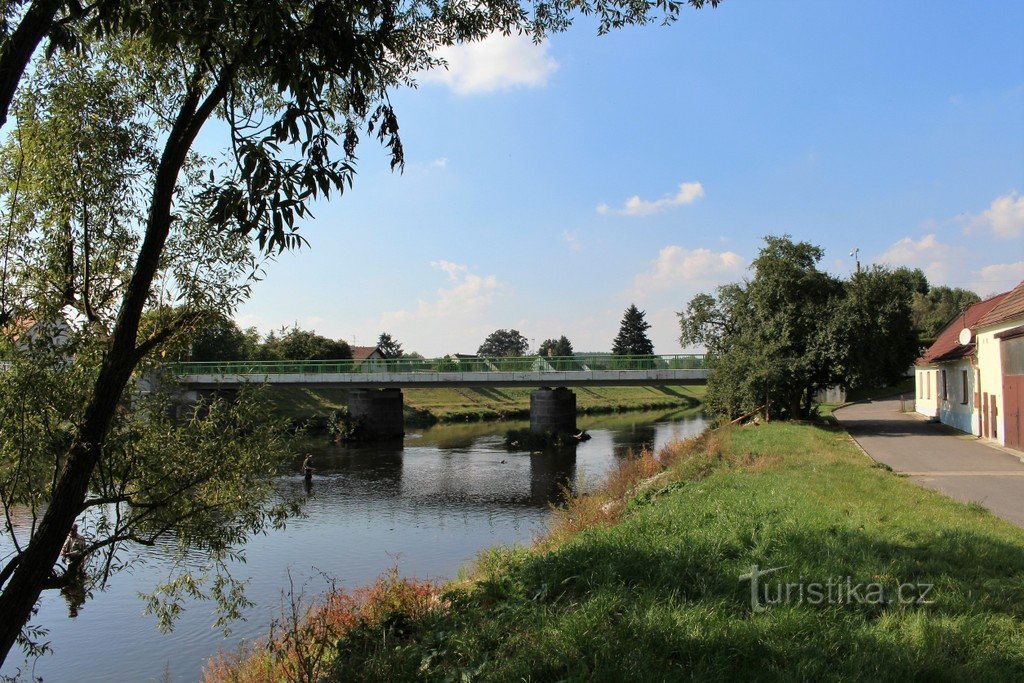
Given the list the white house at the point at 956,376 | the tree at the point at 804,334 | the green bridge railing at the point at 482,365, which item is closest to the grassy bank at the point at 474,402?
the green bridge railing at the point at 482,365

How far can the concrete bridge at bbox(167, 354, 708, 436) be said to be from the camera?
42.6 meters

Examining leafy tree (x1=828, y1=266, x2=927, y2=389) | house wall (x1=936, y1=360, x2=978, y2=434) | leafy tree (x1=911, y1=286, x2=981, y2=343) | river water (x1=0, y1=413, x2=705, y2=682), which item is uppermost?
leafy tree (x1=911, y1=286, x2=981, y2=343)

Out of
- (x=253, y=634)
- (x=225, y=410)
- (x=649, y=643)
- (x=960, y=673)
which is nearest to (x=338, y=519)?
(x=253, y=634)

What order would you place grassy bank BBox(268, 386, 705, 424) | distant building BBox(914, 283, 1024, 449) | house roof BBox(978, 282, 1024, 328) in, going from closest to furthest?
1. house roof BBox(978, 282, 1024, 328)
2. distant building BBox(914, 283, 1024, 449)
3. grassy bank BBox(268, 386, 705, 424)

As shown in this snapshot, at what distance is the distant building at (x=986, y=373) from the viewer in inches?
740

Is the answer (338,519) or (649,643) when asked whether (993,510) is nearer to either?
(649,643)

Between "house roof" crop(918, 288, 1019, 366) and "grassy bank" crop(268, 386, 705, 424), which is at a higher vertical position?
"house roof" crop(918, 288, 1019, 366)

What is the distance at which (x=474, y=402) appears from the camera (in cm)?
6419

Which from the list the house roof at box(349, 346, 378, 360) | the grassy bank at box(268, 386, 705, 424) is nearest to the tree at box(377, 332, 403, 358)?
the house roof at box(349, 346, 378, 360)

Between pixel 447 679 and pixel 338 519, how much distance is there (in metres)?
16.6

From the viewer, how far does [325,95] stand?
306 inches

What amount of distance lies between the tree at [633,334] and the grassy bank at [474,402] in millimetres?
31771

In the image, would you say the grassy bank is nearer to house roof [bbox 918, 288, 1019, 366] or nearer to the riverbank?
house roof [bbox 918, 288, 1019, 366]

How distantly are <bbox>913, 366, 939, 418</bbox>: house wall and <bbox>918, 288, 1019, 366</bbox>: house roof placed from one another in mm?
529
